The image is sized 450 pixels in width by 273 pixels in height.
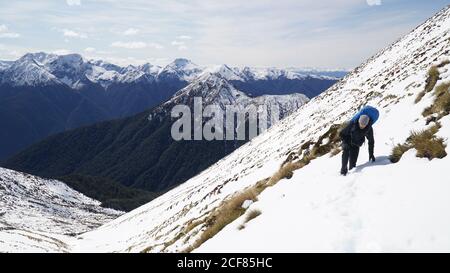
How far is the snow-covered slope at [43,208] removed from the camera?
8831 cm

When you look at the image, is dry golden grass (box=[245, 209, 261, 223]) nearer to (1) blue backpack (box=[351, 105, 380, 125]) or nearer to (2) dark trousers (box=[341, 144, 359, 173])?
(2) dark trousers (box=[341, 144, 359, 173])

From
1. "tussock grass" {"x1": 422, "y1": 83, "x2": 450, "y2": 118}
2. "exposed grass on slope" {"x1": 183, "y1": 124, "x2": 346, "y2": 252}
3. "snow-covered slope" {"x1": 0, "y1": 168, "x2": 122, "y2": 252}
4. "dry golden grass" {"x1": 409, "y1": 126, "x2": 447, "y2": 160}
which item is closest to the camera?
"dry golden grass" {"x1": 409, "y1": 126, "x2": 447, "y2": 160}

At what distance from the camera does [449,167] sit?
10.1 m

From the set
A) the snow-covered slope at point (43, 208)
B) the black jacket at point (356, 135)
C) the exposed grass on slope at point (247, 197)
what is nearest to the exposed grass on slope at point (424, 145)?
the black jacket at point (356, 135)

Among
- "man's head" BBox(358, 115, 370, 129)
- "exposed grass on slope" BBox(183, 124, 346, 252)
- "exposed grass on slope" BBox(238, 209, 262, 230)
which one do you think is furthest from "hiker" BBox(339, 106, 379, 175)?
"exposed grass on slope" BBox(238, 209, 262, 230)

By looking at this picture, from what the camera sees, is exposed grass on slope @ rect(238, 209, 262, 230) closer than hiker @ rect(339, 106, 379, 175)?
Yes

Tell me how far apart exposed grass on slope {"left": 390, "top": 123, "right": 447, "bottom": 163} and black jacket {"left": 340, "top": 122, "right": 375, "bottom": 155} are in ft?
2.66

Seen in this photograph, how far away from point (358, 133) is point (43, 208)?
11452cm

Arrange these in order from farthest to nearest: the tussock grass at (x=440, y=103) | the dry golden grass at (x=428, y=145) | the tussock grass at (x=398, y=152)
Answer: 1. the tussock grass at (x=440, y=103)
2. the tussock grass at (x=398, y=152)
3. the dry golden grass at (x=428, y=145)

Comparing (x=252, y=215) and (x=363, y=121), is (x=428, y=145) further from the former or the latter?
(x=252, y=215)

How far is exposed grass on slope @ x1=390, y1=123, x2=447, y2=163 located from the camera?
10922 millimetres

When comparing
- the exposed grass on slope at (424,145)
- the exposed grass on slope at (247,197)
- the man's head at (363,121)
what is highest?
the man's head at (363,121)

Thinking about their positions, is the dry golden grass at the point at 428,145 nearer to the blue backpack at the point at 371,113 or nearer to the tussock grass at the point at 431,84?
the blue backpack at the point at 371,113

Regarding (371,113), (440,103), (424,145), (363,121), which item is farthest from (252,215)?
(440,103)
